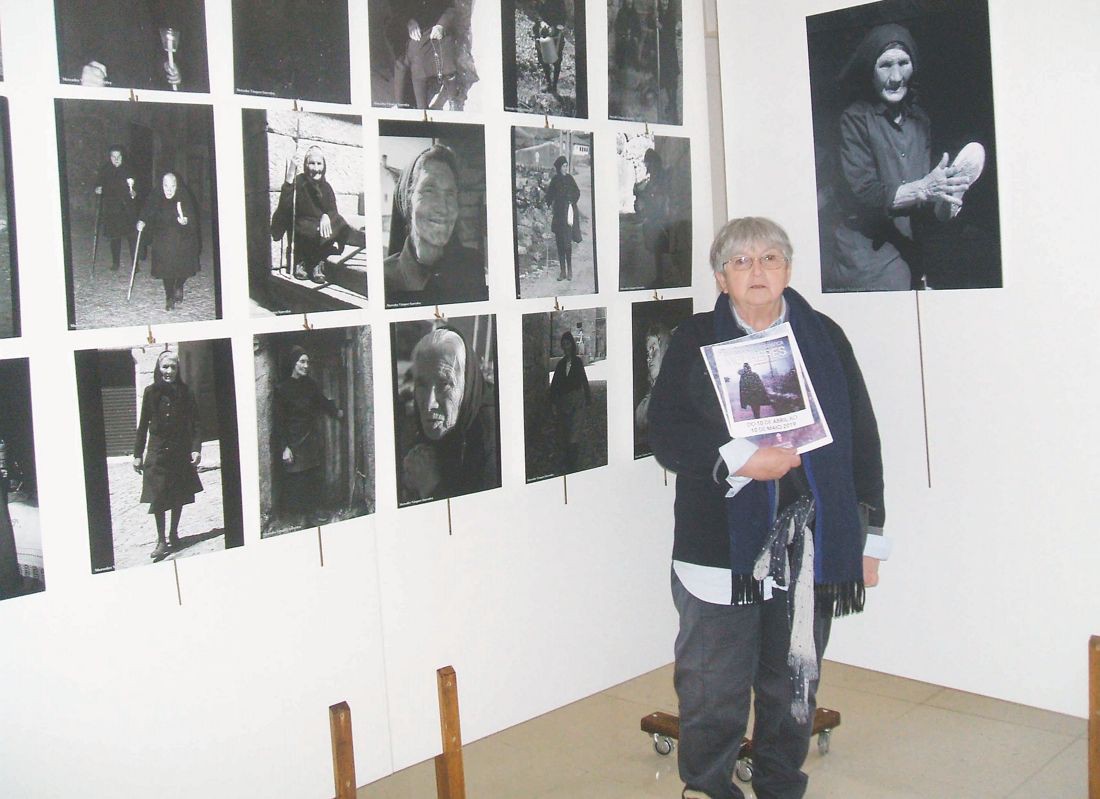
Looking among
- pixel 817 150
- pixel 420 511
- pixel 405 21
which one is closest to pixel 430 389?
pixel 420 511

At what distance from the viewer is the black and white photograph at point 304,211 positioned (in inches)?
103

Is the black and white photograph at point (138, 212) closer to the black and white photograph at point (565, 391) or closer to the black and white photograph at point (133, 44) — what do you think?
the black and white photograph at point (133, 44)

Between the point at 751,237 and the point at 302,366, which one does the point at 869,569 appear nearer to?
the point at 751,237

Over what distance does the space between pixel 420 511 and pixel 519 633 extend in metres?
0.56

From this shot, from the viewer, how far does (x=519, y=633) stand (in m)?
3.30

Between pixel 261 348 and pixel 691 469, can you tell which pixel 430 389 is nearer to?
pixel 261 348

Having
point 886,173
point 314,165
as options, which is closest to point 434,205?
point 314,165

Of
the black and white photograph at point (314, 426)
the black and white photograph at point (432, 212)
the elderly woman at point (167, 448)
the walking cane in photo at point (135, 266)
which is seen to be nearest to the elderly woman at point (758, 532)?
the black and white photograph at point (432, 212)

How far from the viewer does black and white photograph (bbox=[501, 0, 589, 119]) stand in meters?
3.13

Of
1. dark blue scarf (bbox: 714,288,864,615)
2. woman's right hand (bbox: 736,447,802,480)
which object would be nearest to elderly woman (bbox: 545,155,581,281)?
dark blue scarf (bbox: 714,288,864,615)

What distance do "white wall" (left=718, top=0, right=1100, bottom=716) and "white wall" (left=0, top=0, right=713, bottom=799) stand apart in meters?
0.29

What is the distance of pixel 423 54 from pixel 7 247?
1.18m

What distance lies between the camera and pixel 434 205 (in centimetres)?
296

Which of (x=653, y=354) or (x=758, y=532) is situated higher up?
(x=653, y=354)
